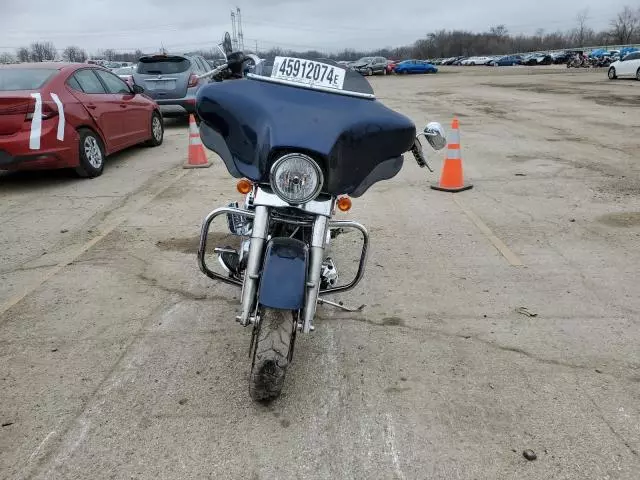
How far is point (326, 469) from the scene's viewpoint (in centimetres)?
250

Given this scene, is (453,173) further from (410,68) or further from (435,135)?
(410,68)

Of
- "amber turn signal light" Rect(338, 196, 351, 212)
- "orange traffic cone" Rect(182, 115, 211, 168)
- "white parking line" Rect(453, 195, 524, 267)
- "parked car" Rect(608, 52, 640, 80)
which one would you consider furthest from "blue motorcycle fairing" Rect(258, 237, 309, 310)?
"parked car" Rect(608, 52, 640, 80)

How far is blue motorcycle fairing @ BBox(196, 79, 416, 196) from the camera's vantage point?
280cm

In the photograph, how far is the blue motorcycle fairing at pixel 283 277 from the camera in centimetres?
272

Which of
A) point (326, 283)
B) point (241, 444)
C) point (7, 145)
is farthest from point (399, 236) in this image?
point (7, 145)

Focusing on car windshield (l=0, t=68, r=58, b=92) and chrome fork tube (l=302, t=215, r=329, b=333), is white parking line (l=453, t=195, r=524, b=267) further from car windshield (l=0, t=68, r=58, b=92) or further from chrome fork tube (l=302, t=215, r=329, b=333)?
car windshield (l=0, t=68, r=58, b=92)

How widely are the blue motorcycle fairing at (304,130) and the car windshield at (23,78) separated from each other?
5.41 meters

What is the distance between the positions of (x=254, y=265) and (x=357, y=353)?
101 centimetres

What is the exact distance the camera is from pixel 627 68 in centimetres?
3070

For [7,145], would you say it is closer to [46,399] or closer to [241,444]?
[46,399]

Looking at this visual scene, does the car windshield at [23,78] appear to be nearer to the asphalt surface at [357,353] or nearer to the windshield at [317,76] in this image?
the asphalt surface at [357,353]

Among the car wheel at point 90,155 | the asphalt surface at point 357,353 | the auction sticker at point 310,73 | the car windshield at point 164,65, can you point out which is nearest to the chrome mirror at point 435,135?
the auction sticker at point 310,73

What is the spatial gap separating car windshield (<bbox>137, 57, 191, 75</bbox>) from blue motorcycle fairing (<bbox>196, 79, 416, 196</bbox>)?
1098 cm

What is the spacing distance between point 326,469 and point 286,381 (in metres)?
0.74
